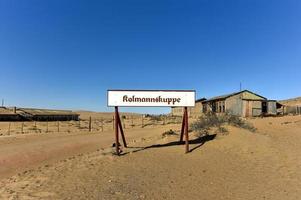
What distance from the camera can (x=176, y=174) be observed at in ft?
42.0

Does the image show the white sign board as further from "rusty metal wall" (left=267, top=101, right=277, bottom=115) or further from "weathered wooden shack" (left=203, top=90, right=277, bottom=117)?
"rusty metal wall" (left=267, top=101, right=277, bottom=115)

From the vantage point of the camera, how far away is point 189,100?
1723 centimetres

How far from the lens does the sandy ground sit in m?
10.4

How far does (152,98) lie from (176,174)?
5166 mm

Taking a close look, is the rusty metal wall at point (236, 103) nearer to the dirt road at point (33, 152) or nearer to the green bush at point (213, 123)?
the green bush at point (213, 123)

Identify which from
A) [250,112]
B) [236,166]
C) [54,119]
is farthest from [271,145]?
[54,119]

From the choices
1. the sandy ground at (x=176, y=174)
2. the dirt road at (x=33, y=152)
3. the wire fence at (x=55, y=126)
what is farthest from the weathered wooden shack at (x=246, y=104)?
the sandy ground at (x=176, y=174)

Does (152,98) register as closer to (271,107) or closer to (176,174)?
(176,174)

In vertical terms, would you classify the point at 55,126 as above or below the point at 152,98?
below

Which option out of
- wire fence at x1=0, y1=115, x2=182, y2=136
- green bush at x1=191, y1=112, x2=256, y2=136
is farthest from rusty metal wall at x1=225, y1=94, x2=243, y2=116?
green bush at x1=191, y1=112, x2=256, y2=136

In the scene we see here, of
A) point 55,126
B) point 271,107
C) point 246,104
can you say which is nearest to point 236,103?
point 246,104

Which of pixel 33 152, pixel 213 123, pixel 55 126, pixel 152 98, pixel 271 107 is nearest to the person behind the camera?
pixel 152 98

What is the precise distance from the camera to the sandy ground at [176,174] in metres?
10.4

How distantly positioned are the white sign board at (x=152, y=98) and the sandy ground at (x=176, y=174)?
2.10 metres
